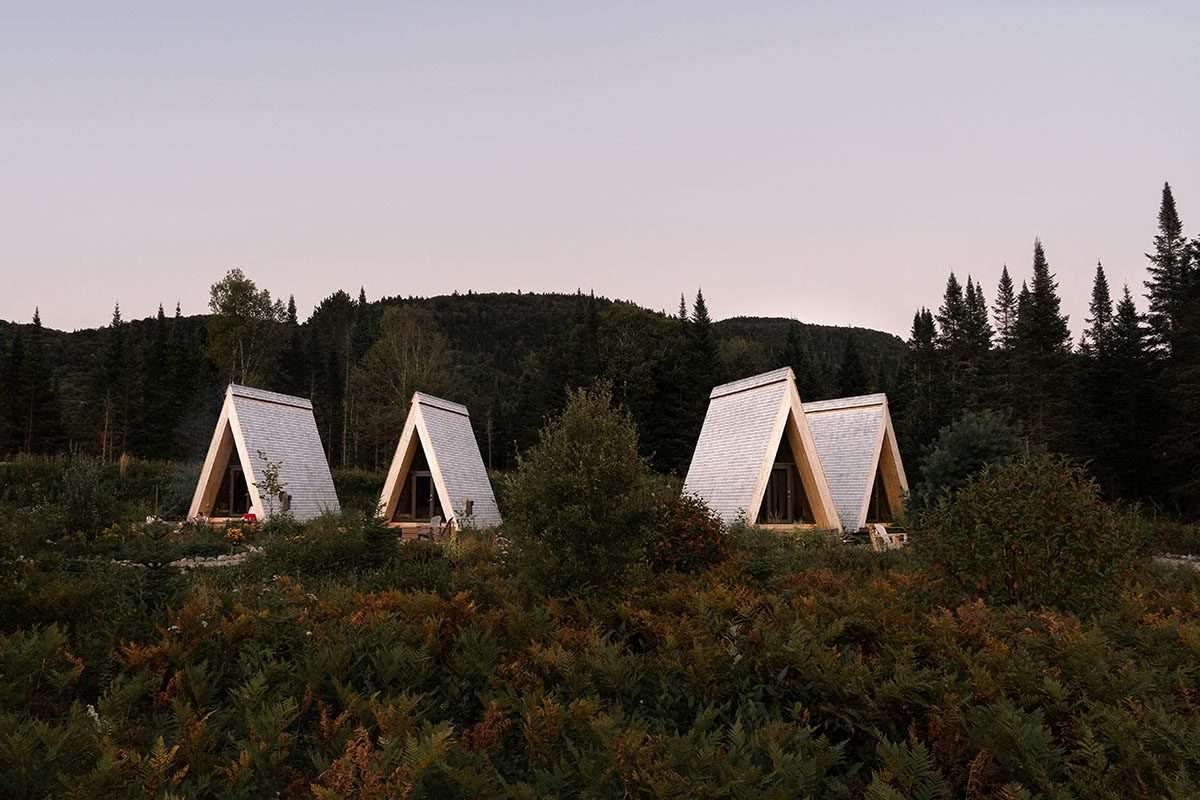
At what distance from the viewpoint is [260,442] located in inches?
814

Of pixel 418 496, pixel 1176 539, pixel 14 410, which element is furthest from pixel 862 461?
pixel 14 410

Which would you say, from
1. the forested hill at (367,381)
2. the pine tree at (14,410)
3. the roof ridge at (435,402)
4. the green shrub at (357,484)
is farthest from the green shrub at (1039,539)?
the pine tree at (14,410)

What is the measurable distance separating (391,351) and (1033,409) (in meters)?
36.1

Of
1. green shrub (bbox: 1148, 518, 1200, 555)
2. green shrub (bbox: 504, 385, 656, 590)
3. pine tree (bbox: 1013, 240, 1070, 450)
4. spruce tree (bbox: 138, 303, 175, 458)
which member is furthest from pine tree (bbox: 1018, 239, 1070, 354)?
spruce tree (bbox: 138, 303, 175, 458)

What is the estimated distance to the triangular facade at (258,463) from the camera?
20016mm

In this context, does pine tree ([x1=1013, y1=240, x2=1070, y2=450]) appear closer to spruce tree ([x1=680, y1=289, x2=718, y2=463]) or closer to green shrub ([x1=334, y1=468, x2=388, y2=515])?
spruce tree ([x1=680, y1=289, x2=718, y2=463])

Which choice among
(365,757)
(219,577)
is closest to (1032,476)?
(365,757)

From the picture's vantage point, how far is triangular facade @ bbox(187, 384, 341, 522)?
20.0m

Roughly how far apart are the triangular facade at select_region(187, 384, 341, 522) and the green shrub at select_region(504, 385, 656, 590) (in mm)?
13316

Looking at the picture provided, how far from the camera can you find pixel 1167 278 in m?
33.9

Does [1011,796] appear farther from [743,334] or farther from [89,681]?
[743,334]

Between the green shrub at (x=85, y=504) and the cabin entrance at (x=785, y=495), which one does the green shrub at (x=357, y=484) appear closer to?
the green shrub at (x=85, y=504)

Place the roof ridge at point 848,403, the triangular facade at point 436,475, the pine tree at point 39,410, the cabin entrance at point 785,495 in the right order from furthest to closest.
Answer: the pine tree at point 39,410, the roof ridge at point 848,403, the triangular facade at point 436,475, the cabin entrance at point 785,495

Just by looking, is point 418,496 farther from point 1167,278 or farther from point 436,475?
point 1167,278
